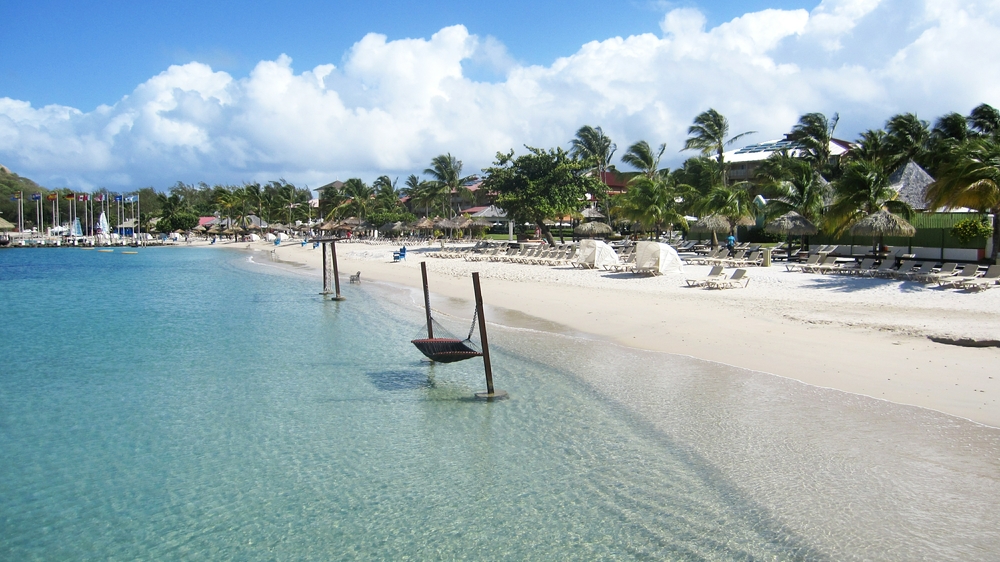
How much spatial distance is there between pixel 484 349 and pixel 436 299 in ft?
39.0

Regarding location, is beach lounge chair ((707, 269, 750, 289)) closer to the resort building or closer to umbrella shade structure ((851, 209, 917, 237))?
umbrella shade structure ((851, 209, 917, 237))

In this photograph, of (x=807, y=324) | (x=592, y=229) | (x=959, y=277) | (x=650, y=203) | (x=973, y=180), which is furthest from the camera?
(x=592, y=229)

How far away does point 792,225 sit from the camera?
2598cm

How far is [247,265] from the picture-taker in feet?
142

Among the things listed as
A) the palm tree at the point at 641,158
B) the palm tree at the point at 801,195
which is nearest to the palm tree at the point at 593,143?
the palm tree at the point at 641,158

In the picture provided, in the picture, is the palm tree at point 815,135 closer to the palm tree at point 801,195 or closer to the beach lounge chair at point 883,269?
the palm tree at point 801,195

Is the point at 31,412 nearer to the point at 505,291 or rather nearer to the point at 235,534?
the point at 235,534

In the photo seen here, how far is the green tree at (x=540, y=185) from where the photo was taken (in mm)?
38156

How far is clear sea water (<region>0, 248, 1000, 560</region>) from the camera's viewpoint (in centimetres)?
635

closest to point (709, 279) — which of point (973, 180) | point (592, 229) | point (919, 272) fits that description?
point (919, 272)

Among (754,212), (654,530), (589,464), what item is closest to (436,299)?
(589,464)

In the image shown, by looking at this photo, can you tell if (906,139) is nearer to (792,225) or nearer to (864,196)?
(792,225)

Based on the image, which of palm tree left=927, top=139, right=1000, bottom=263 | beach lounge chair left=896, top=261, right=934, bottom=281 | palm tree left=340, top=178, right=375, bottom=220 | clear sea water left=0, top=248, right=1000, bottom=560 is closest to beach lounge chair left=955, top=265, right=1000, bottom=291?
beach lounge chair left=896, top=261, right=934, bottom=281

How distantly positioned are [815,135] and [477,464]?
39957 millimetres
